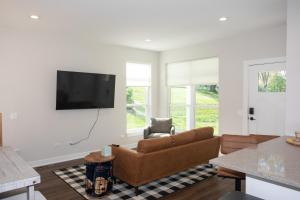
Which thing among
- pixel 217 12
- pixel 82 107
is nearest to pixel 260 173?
pixel 217 12

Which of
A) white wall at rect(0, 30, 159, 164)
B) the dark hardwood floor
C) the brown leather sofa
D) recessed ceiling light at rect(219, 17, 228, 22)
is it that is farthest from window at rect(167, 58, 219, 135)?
the dark hardwood floor

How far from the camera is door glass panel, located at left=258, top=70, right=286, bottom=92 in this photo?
4211 mm

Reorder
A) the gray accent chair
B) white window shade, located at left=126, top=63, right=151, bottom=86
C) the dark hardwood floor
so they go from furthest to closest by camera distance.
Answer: white window shade, located at left=126, top=63, right=151, bottom=86, the gray accent chair, the dark hardwood floor

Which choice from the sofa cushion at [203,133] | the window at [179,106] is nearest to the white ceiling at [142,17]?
the window at [179,106]

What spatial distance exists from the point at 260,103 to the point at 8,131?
505 centimetres

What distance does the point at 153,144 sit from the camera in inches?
124

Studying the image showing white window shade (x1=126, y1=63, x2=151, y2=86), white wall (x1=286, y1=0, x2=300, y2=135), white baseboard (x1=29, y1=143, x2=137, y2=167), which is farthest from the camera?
white window shade (x1=126, y1=63, x2=151, y2=86)

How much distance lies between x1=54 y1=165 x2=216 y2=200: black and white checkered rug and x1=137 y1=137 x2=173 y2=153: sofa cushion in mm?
657

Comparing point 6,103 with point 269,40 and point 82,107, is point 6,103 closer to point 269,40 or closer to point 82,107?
point 82,107

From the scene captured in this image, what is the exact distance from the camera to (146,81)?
659 centimetres

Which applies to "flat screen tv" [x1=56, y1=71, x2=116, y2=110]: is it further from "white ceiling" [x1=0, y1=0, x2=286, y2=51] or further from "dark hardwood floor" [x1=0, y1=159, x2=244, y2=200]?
"dark hardwood floor" [x1=0, y1=159, x2=244, y2=200]

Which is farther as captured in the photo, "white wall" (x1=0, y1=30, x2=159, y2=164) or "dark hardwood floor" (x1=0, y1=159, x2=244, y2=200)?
"white wall" (x1=0, y1=30, x2=159, y2=164)

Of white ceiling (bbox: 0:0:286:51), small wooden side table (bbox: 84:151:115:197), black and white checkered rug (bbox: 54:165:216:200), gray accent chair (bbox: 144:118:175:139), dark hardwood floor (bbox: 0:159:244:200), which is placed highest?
white ceiling (bbox: 0:0:286:51)

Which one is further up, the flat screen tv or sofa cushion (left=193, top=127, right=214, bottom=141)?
the flat screen tv
